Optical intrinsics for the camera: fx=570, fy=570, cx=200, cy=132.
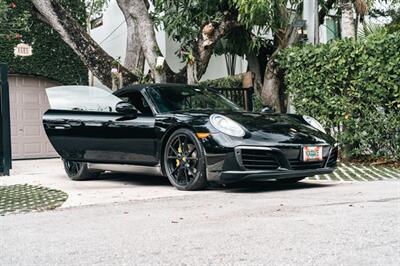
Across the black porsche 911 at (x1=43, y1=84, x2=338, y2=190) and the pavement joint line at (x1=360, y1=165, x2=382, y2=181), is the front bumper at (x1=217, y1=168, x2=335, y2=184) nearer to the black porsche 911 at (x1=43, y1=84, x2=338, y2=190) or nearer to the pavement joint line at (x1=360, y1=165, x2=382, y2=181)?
the black porsche 911 at (x1=43, y1=84, x2=338, y2=190)

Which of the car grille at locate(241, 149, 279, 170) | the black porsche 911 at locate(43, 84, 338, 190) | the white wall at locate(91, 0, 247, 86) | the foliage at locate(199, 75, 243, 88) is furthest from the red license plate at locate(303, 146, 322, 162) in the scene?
the white wall at locate(91, 0, 247, 86)

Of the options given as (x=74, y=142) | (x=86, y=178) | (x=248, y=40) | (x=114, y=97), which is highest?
(x=248, y=40)

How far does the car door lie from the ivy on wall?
812cm

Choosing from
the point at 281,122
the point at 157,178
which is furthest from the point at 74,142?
the point at 281,122

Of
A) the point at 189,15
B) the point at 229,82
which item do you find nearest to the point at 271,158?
the point at 189,15

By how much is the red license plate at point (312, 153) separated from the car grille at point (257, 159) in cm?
41

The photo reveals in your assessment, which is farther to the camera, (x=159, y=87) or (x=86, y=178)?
(x=86, y=178)

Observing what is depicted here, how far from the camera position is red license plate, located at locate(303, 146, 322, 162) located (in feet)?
21.0

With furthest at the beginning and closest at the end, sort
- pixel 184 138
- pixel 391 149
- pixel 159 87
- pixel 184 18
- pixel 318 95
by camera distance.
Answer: pixel 184 18
pixel 318 95
pixel 391 149
pixel 159 87
pixel 184 138

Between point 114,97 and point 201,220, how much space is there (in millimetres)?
3306

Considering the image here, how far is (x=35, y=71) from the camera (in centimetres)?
1594

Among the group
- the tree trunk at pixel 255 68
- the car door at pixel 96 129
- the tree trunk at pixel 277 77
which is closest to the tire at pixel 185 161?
the car door at pixel 96 129

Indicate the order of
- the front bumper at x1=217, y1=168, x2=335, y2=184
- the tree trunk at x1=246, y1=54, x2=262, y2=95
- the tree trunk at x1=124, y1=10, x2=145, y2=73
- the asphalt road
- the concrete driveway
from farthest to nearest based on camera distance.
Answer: the tree trunk at x1=124, y1=10, x2=145, y2=73 → the tree trunk at x1=246, y1=54, x2=262, y2=95 → the concrete driveway → the front bumper at x1=217, y1=168, x2=335, y2=184 → the asphalt road

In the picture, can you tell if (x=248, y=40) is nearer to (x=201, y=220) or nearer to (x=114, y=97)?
(x=114, y=97)
